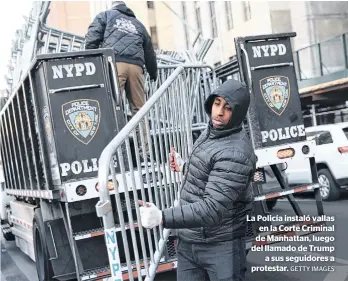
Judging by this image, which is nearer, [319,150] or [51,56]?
[51,56]

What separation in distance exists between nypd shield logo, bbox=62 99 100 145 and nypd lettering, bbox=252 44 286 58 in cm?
189

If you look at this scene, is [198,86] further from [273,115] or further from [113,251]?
[113,251]

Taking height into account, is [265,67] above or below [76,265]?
above

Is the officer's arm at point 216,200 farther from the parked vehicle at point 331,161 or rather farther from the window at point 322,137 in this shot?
the window at point 322,137

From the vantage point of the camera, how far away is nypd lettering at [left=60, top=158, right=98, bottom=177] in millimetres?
4938

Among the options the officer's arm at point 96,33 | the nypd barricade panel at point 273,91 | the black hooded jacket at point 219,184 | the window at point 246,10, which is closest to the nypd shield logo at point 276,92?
the nypd barricade panel at point 273,91

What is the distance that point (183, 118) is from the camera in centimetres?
420

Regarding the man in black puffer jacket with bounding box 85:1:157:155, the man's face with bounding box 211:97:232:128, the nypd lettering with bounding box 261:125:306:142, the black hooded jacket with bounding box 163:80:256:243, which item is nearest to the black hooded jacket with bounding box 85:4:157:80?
the man in black puffer jacket with bounding box 85:1:157:155

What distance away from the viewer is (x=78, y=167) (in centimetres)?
497

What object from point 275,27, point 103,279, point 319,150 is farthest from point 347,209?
point 275,27

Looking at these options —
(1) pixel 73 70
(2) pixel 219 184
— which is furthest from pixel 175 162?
(1) pixel 73 70

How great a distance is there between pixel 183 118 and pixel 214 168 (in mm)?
1363

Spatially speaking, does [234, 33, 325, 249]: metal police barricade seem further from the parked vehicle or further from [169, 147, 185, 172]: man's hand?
the parked vehicle

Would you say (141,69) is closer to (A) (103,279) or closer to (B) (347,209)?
(A) (103,279)
